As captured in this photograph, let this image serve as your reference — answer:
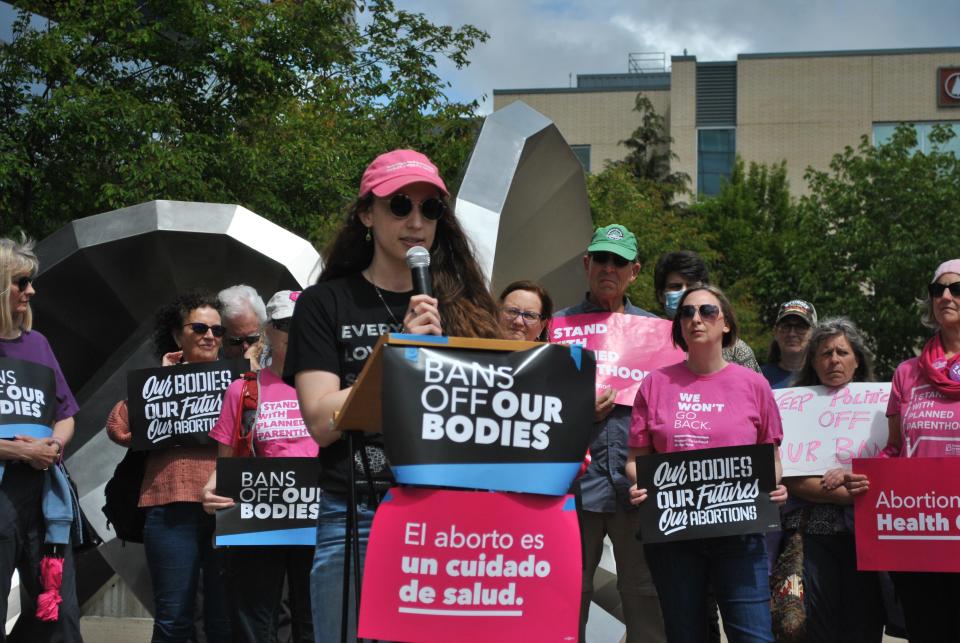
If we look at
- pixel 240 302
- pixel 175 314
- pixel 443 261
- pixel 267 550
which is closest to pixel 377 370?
pixel 443 261

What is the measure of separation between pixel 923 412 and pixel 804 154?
4987cm

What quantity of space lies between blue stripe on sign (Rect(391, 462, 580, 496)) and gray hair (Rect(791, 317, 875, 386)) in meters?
3.53

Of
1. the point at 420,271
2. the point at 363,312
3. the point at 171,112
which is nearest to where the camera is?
the point at 420,271

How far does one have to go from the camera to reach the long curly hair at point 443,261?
3.53 meters

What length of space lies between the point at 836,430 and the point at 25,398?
3765 mm

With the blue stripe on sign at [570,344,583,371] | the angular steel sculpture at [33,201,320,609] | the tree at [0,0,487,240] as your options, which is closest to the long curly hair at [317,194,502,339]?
the blue stripe on sign at [570,344,583,371]

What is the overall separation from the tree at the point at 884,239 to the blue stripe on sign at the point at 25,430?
2350 centimetres

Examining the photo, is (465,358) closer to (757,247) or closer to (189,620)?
(189,620)

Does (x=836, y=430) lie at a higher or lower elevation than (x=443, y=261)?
lower

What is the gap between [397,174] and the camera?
3.38m

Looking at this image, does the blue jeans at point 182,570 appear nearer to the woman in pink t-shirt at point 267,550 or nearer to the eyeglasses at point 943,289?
the woman in pink t-shirt at point 267,550

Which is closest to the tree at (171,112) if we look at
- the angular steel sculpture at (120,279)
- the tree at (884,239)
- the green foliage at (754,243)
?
the angular steel sculpture at (120,279)

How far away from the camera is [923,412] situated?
5309 millimetres

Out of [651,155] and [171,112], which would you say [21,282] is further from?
[651,155]
